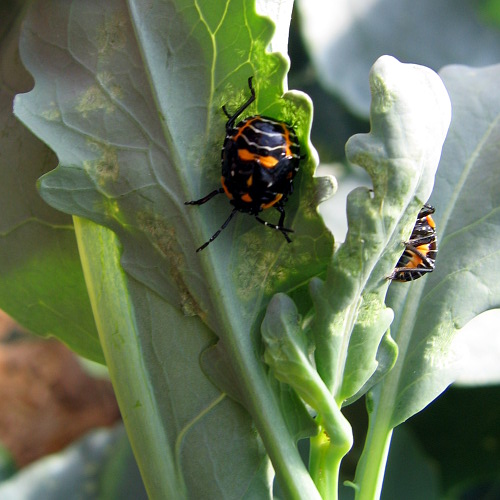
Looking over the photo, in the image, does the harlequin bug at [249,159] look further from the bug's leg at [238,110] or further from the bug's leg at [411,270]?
the bug's leg at [411,270]

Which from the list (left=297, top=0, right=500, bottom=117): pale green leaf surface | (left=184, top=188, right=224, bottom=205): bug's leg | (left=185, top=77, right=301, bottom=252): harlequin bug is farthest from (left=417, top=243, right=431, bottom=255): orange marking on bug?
(left=297, top=0, right=500, bottom=117): pale green leaf surface

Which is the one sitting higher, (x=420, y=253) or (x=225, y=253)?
(x=225, y=253)

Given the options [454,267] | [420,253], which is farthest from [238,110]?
[454,267]

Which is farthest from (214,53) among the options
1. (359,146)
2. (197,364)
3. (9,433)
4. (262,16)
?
(9,433)

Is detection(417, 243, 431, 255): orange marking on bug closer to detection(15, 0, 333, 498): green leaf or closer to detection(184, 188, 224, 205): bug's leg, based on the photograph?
detection(15, 0, 333, 498): green leaf

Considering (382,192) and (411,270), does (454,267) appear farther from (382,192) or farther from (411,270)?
(382,192)

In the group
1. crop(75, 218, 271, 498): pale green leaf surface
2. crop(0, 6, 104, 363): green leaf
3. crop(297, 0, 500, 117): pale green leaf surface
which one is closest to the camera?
crop(75, 218, 271, 498): pale green leaf surface

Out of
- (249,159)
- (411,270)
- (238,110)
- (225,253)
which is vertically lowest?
(411,270)
